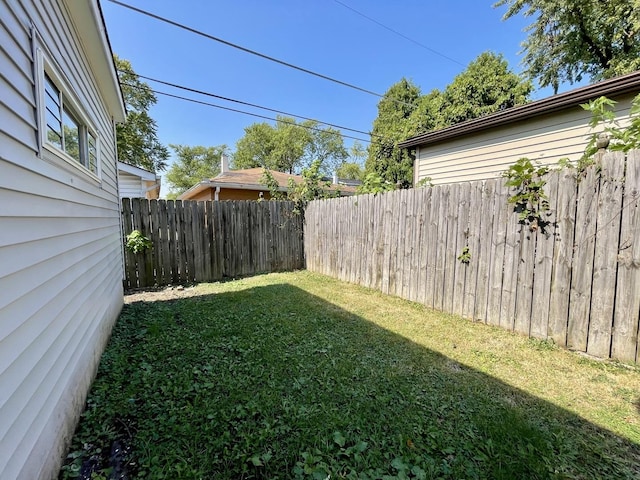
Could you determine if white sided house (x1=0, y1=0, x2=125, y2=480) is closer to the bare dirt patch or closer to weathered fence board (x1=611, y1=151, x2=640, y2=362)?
the bare dirt patch

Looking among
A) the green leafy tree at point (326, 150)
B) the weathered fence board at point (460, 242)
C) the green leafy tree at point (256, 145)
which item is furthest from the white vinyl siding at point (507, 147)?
the green leafy tree at point (256, 145)

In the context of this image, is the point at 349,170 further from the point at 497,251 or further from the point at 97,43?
the point at 97,43

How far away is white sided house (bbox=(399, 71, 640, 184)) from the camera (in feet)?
14.5

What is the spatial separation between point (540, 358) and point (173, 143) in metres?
38.4

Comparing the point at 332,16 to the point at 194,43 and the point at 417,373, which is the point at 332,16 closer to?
the point at 194,43

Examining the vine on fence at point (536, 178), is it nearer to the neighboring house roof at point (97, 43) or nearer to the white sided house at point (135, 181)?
the neighboring house roof at point (97, 43)

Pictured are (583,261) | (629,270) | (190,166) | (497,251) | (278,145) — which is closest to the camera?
(629,270)

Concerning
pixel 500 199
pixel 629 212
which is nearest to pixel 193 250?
pixel 500 199

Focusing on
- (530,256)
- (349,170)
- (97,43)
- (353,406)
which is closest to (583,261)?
(530,256)

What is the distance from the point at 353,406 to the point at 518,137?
5920 mm

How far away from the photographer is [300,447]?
1.67 meters

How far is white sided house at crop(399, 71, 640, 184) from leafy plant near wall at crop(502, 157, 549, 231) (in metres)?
1.85

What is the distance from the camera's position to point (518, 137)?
552 centimetres

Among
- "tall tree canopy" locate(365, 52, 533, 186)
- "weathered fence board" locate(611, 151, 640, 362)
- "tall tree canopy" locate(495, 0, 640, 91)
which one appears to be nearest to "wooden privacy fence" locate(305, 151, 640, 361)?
"weathered fence board" locate(611, 151, 640, 362)
